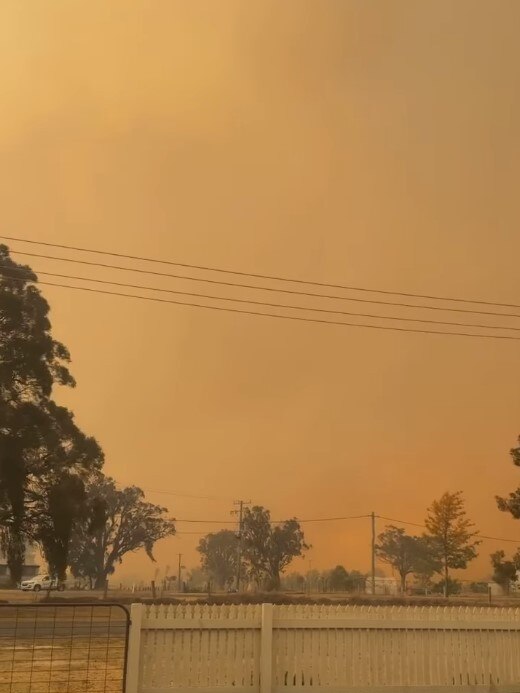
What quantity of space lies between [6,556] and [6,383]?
8864mm

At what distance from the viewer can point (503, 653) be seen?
43.1ft

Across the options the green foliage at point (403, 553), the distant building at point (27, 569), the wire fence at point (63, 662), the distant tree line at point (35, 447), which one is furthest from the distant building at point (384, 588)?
the wire fence at point (63, 662)

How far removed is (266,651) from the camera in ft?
38.8

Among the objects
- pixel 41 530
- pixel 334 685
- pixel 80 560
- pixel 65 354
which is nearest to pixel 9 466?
pixel 41 530

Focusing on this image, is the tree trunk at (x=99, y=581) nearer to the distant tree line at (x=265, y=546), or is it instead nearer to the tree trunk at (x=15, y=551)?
the distant tree line at (x=265, y=546)

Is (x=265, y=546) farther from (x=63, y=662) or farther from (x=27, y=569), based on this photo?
(x=63, y=662)

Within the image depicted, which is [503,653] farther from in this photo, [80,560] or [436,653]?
[80,560]

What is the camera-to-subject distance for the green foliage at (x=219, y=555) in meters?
148

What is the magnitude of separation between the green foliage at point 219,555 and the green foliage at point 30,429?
373 feet

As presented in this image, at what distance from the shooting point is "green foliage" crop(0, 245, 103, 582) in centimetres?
3506

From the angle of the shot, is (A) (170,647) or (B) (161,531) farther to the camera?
(B) (161,531)

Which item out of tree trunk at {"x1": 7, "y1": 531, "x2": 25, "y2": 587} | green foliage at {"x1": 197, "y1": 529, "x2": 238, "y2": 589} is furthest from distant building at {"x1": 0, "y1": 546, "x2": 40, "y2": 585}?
tree trunk at {"x1": 7, "y1": 531, "x2": 25, "y2": 587}

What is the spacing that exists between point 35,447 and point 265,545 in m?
84.0

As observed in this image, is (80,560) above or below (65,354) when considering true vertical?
below
